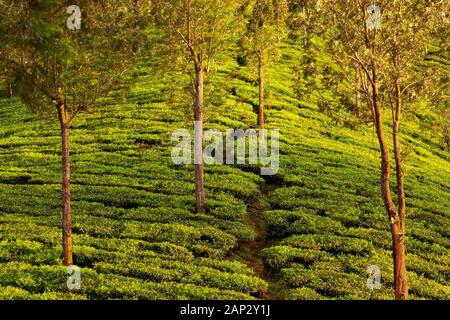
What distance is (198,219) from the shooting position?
26.9 m

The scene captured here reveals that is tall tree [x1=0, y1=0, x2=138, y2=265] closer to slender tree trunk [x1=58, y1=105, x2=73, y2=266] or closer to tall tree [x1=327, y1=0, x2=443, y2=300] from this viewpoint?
slender tree trunk [x1=58, y1=105, x2=73, y2=266]

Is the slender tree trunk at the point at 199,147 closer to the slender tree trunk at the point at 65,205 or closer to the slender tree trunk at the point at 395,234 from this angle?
the slender tree trunk at the point at 65,205

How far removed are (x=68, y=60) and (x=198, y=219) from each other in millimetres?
11320

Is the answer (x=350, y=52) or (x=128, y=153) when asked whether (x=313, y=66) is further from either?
(x=128, y=153)

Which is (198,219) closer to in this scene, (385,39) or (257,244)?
(257,244)

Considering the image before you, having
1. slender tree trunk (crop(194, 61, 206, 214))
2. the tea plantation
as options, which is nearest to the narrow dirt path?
the tea plantation

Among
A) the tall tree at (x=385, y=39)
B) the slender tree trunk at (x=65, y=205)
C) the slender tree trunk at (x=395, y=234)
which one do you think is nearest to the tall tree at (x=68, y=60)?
the slender tree trunk at (x=65, y=205)

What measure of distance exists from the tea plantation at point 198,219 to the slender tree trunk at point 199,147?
95 cm

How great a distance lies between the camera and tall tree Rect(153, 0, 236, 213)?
88.9ft

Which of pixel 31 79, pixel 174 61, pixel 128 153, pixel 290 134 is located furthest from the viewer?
pixel 290 134

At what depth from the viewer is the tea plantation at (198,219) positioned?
19812 mm
